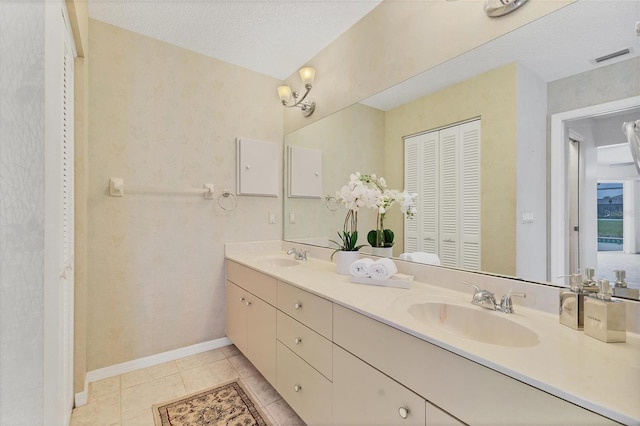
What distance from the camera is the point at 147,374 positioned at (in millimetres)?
2021

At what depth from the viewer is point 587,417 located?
22.7 inches

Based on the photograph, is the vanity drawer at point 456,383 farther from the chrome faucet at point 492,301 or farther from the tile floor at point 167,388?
the tile floor at point 167,388

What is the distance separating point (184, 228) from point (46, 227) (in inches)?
69.0

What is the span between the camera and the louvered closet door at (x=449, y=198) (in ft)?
4.55

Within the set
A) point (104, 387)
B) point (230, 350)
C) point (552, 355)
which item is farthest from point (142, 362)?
point (552, 355)

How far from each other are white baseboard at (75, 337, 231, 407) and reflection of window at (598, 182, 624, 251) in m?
2.51

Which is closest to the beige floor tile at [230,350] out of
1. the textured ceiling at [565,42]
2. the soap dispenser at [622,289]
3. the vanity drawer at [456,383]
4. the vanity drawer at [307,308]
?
the vanity drawer at [307,308]

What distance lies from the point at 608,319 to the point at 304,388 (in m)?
1.21

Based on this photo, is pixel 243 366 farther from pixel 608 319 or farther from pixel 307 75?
pixel 307 75

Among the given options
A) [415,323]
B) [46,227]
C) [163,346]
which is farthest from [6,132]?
[163,346]

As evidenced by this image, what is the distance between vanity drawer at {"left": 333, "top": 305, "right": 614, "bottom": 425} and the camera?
0.63 metres

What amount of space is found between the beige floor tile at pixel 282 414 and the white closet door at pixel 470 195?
1216 millimetres

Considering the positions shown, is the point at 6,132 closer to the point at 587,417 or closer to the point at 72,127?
the point at 587,417

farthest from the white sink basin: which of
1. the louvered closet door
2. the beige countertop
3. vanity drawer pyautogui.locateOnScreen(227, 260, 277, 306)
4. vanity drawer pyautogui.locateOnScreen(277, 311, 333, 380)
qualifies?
the louvered closet door
